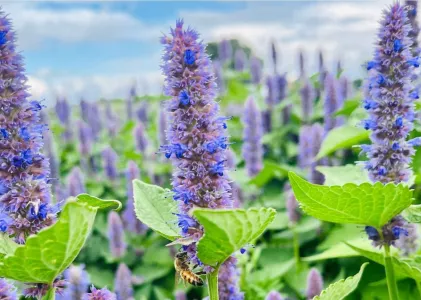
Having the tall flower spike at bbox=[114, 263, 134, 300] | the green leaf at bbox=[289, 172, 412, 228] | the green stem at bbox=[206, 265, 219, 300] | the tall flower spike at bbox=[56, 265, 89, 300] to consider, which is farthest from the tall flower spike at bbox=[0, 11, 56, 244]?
the tall flower spike at bbox=[114, 263, 134, 300]

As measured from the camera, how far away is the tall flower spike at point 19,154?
1.88 meters

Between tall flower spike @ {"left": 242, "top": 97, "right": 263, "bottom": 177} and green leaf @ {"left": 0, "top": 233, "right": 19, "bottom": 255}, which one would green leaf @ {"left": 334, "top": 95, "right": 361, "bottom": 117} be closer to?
tall flower spike @ {"left": 242, "top": 97, "right": 263, "bottom": 177}

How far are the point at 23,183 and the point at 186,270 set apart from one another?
2.21ft

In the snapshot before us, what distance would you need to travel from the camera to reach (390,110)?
2566mm

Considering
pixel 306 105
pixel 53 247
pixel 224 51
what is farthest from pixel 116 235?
pixel 224 51

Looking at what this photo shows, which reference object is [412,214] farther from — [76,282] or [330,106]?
[330,106]

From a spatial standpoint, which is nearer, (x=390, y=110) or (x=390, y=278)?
(x=390, y=278)

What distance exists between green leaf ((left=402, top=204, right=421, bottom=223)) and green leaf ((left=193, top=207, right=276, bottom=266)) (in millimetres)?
878

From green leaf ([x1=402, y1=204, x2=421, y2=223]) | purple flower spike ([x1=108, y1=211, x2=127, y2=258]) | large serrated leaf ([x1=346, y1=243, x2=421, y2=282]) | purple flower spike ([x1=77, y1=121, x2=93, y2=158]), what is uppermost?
green leaf ([x1=402, y1=204, x2=421, y2=223])

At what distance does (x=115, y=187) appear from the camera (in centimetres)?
831

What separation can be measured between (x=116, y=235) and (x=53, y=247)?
4.70 metres

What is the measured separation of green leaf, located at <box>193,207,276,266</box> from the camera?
1.61 meters

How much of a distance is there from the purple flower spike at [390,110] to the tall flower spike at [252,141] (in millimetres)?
4119

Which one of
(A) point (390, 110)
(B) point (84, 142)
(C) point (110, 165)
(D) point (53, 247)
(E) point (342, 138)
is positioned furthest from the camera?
(B) point (84, 142)
